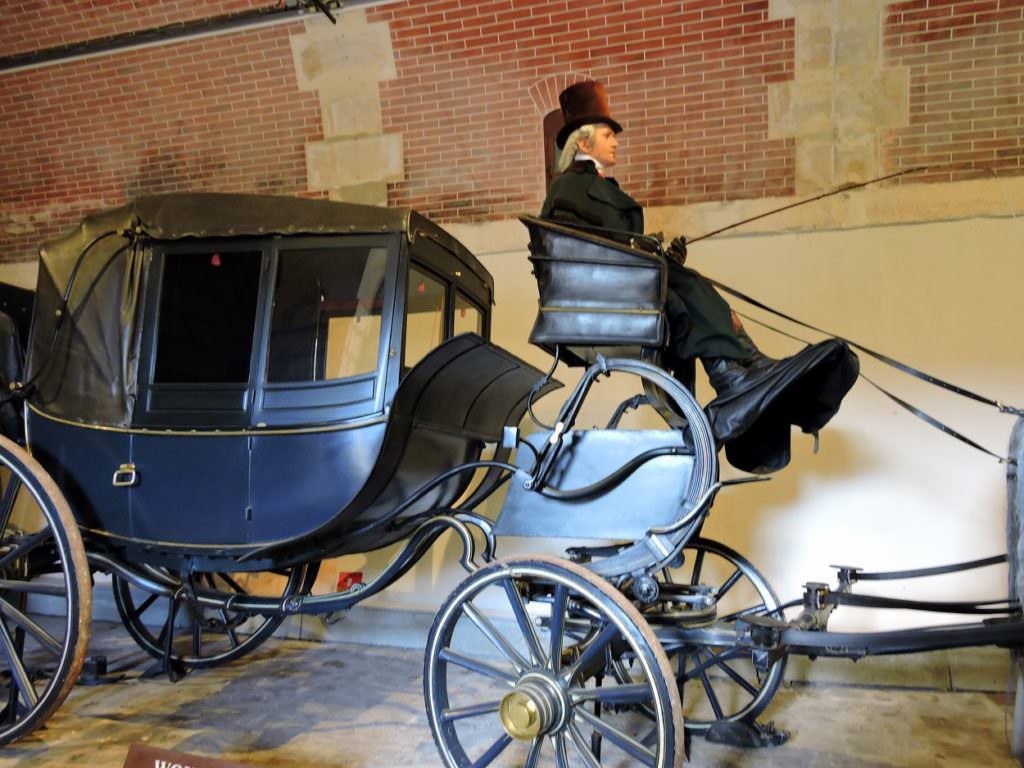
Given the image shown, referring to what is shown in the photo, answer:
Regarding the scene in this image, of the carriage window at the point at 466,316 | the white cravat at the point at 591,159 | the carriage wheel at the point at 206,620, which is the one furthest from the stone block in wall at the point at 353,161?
the carriage wheel at the point at 206,620

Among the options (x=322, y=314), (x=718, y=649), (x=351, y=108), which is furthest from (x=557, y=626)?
(x=351, y=108)

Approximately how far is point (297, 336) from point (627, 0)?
2281mm

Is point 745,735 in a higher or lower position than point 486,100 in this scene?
lower

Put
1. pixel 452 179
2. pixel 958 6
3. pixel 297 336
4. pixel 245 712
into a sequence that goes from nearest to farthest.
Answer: pixel 297 336 < pixel 245 712 < pixel 958 6 < pixel 452 179

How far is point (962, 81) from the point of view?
3420mm

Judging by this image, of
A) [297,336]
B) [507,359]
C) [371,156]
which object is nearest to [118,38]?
[371,156]

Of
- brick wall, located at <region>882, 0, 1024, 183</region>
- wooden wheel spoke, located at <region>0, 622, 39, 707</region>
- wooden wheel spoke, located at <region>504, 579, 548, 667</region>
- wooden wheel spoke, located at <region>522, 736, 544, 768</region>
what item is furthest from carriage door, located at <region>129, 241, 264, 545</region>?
brick wall, located at <region>882, 0, 1024, 183</region>

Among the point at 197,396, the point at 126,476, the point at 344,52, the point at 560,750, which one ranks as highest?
the point at 344,52

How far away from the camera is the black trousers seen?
2.33 m

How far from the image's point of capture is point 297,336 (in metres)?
2.65

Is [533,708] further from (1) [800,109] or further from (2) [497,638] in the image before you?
(1) [800,109]

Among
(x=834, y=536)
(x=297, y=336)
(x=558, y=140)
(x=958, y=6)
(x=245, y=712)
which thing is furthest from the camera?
(x=834, y=536)

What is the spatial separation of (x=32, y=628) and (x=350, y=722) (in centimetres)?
114

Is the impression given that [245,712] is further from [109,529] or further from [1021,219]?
[1021,219]
